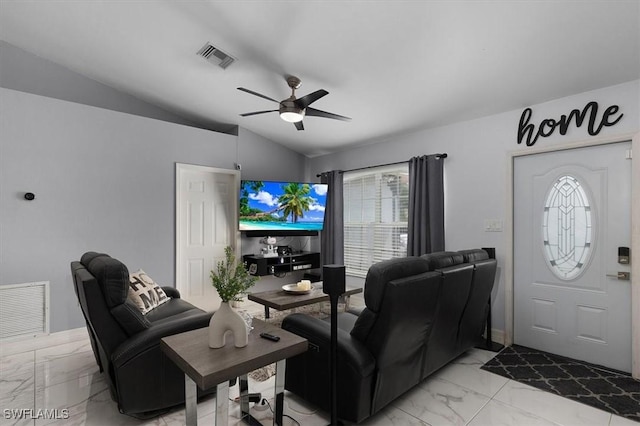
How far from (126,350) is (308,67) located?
2.73 metres

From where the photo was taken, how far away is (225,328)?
63.2 inches

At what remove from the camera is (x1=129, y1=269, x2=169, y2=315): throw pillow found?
270 cm

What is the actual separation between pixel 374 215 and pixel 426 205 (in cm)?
102

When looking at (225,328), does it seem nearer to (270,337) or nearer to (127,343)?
(270,337)

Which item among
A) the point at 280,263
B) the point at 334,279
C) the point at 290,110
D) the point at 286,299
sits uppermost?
the point at 290,110

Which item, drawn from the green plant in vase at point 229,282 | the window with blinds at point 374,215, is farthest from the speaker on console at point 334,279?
the window with blinds at point 374,215

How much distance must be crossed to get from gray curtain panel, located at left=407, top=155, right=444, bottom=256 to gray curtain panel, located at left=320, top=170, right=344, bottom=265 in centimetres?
132

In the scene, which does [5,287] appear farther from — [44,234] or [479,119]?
[479,119]

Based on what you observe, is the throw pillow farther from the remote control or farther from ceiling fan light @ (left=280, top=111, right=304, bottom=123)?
ceiling fan light @ (left=280, top=111, right=304, bottom=123)

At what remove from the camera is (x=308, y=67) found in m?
3.04

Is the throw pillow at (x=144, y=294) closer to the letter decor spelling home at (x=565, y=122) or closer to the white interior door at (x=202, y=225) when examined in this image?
the white interior door at (x=202, y=225)

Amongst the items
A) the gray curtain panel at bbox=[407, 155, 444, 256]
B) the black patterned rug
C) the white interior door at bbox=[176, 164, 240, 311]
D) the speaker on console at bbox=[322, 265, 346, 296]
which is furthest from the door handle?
the white interior door at bbox=[176, 164, 240, 311]

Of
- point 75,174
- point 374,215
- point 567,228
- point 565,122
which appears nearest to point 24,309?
point 75,174

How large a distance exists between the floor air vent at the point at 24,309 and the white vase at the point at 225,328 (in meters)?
2.90
